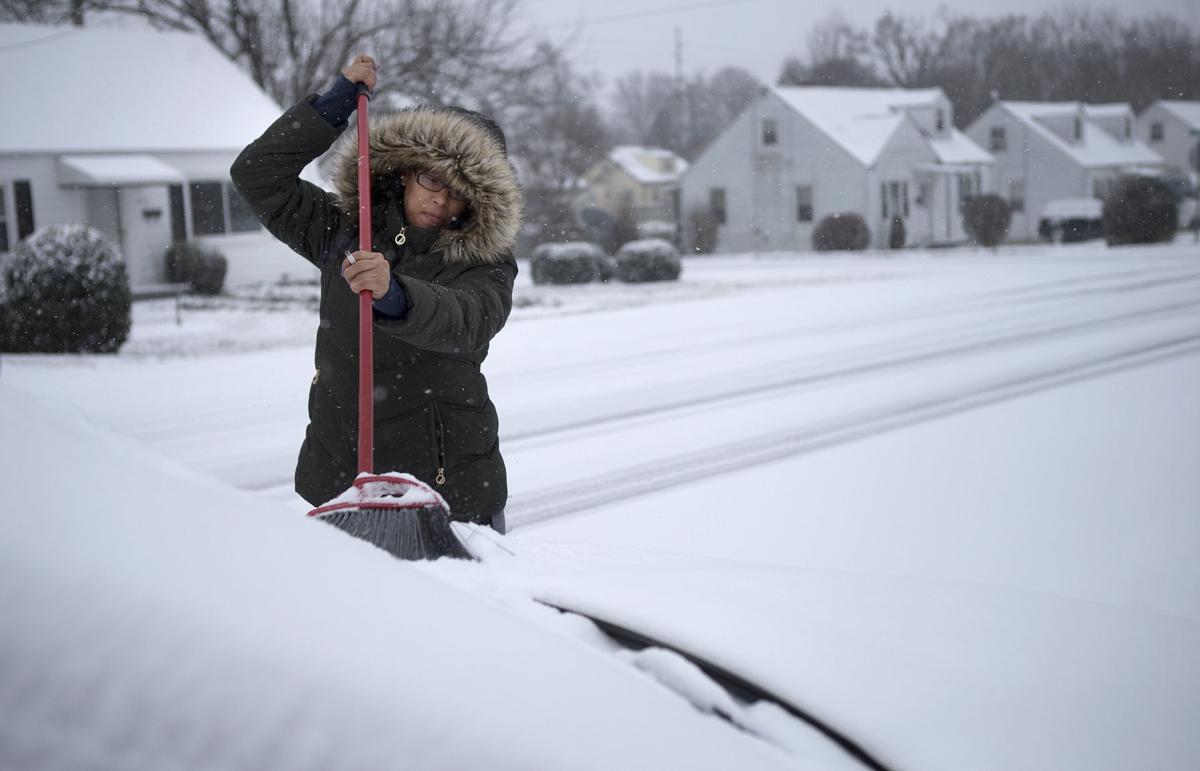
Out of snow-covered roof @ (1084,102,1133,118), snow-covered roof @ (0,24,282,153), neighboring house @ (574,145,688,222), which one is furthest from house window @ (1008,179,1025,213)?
snow-covered roof @ (0,24,282,153)

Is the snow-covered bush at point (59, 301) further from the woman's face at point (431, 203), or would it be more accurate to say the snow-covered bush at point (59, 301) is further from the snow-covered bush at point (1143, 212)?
the snow-covered bush at point (1143, 212)

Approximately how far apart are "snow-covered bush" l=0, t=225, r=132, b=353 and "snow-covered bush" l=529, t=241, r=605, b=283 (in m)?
11.0

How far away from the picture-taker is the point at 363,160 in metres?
2.81

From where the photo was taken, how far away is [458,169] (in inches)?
122

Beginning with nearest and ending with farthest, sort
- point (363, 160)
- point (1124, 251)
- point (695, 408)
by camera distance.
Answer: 1. point (363, 160)
2. point (695, 408)
3. point (1124, 251)

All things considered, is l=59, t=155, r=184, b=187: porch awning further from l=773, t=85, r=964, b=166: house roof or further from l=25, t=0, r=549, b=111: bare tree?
l=773, t=85, r=964, b=166: house roof

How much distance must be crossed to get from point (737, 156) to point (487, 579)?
40284 millimetres

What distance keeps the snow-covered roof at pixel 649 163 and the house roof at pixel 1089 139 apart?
75.1ft

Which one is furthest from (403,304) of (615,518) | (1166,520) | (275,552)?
(1166,520)

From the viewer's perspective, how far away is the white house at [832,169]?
38.3m

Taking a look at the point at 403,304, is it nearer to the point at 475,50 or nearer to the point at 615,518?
the point at 615,518

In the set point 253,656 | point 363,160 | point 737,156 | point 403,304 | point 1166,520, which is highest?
point 737,156

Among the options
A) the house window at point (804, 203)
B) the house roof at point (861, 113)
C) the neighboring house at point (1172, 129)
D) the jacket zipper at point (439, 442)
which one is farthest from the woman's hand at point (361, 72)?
the neighboring house at point (1172, 129)

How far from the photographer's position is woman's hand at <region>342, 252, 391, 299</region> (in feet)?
8.20
